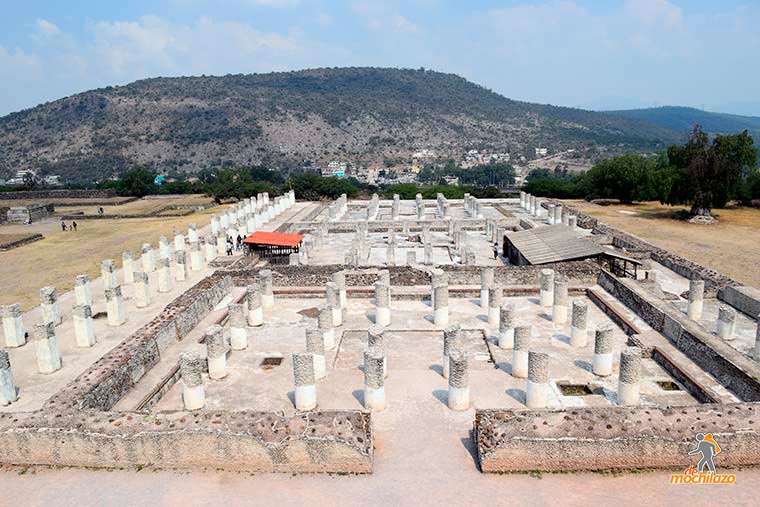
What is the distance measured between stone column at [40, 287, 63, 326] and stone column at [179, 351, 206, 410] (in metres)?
8.68

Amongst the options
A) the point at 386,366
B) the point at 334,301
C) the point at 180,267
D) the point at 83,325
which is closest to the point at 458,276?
the point at 334,301

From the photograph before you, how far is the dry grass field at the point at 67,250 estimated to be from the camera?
24078 millimetres

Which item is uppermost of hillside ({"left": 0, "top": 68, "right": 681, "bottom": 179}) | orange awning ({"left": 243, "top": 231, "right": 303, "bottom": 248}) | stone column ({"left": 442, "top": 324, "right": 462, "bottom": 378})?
hillside ({"left": 0, "top": 68, "right": 681, "bottom": 179})

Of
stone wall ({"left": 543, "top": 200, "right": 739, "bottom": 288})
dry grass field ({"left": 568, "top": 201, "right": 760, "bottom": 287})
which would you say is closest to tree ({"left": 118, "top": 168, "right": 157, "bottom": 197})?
dry grass field ({"left": 568, "top": 201, "right": 760, "bottom": 287})

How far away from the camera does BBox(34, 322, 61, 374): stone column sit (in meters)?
13.7

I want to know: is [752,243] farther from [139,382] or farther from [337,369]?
[139,382]

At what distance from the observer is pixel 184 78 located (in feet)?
570

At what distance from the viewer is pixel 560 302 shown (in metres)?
15.6

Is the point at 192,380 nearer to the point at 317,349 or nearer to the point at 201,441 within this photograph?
the point at 201,441

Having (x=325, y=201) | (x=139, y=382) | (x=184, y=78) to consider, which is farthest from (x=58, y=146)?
(x=139, y=382)

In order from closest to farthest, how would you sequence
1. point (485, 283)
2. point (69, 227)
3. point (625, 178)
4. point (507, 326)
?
point (507, 326), point (485, 283), point (69, 227), point (625, 178)

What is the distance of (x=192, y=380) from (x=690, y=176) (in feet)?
124

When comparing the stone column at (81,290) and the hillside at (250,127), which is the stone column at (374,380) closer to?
the stone column at (81,290)

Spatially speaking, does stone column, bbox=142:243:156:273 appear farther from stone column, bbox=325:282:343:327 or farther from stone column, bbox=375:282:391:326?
stone column, bbox=375:282:391:326
